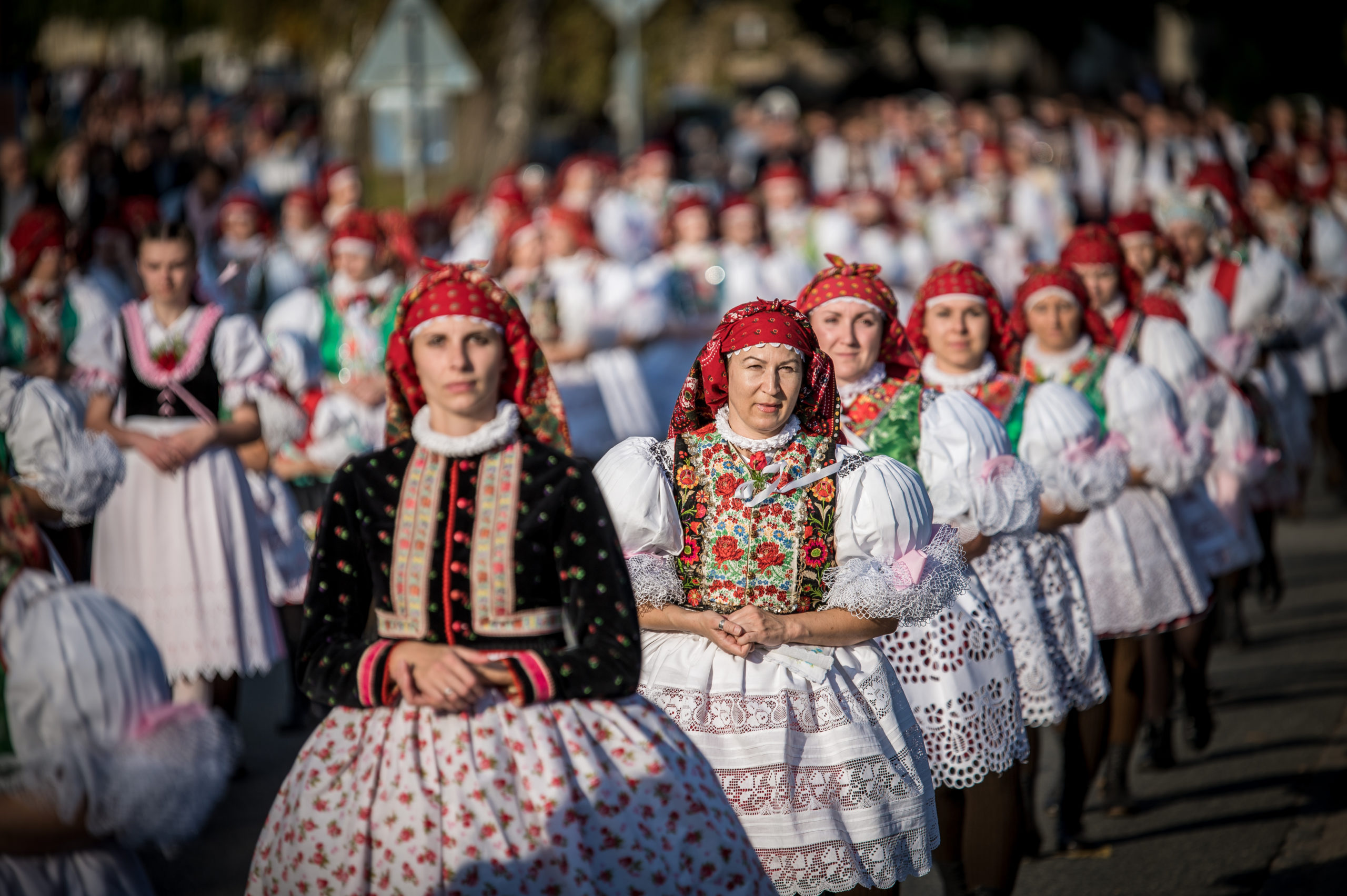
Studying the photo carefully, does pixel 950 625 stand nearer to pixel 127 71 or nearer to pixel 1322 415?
pixel 1322 415

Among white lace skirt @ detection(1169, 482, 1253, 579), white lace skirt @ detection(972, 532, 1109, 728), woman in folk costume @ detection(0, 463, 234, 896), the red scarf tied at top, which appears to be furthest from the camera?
the red scarf tied at top

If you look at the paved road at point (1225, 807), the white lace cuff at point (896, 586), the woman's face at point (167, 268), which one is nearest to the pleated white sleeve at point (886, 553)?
the white lace cuff at point (896, 586)

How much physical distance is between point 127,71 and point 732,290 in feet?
71.4

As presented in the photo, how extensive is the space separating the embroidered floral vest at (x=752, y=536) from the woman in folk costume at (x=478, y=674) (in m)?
0.73

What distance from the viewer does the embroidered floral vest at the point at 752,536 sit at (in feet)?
13.6

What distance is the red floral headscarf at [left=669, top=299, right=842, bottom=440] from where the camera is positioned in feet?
13.9

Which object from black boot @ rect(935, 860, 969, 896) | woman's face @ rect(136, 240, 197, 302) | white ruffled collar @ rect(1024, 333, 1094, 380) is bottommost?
black boot @ rect(935, 860, 969, 896)

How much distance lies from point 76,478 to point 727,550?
2052 millimetres

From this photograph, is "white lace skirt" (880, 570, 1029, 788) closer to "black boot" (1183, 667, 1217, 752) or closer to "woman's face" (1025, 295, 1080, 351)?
"woman's face" (1025, 295, 1080, 351)

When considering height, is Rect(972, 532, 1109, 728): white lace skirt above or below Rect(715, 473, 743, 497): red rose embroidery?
below

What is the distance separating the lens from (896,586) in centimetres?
409

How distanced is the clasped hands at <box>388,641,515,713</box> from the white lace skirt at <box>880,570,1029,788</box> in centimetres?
178

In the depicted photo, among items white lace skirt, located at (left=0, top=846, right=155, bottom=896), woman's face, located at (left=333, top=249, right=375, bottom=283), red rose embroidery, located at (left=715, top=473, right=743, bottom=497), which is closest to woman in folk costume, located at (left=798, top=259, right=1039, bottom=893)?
red rose embroidery, located at (left=715, top=473, right=743, bottom=497)

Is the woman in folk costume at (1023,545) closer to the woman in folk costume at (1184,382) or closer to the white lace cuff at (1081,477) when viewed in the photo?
the white lace cuff at (1081,477)
